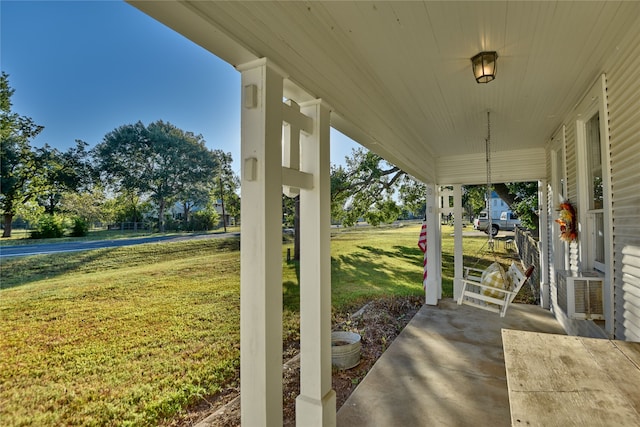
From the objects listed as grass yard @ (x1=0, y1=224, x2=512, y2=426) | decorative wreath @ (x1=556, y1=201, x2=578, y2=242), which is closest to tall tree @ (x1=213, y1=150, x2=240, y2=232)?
grass yard @ (x1=0, y1=224, x2=512, y2=426)

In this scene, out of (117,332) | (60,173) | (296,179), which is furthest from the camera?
(117,332)

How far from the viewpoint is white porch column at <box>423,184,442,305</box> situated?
5383 millimetres

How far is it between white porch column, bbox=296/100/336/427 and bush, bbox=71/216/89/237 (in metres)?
1.55

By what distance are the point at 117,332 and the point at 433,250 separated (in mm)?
4665

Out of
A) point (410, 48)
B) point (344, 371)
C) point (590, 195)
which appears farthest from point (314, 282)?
point (590, 195)

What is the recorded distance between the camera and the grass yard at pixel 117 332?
1846 mm

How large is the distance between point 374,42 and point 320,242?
1.31 m

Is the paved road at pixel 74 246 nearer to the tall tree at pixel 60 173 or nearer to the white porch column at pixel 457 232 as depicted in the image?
the tall tree at pixel 60 173

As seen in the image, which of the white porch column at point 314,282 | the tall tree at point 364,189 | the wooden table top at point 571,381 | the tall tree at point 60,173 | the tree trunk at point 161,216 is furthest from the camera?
the tall tree at point 364,189

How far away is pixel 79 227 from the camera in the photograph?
217 cm

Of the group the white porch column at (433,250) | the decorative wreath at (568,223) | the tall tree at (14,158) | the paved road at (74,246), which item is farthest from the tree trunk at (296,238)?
the decorative wreath at (568,223)

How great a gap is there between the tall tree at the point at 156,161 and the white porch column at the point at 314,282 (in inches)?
53.3

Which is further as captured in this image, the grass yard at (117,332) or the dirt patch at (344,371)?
the dirt patch at (344,371)

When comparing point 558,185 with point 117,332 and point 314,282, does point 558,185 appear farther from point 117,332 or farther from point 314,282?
point 117,332
